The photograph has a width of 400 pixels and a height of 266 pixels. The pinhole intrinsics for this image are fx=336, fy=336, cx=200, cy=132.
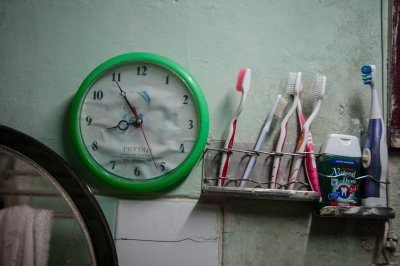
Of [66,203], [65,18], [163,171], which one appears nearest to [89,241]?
[66,203]

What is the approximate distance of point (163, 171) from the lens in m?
0.82

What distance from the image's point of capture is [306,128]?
2.63 feet

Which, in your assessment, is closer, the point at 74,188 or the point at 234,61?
the point at 74,188

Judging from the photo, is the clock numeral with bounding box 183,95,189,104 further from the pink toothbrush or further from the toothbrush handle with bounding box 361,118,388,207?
the toothbrush handle with bounding box 361,118,388,207

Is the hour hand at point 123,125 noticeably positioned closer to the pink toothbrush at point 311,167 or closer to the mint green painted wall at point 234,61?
the mint green painted wall at point 234,61

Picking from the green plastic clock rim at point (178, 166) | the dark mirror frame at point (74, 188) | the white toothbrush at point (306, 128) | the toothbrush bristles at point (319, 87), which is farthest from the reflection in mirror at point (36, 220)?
the toothbrush bristles at point (319, 87)

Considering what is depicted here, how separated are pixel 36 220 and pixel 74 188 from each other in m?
0.11

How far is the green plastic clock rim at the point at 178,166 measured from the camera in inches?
31.5

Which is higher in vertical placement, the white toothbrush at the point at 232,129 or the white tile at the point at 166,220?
the white toothbrush at the point at 232,129

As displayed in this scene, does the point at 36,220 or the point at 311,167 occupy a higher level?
the point at 311,167

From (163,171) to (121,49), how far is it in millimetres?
342

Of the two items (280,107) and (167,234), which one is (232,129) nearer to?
(280,107)

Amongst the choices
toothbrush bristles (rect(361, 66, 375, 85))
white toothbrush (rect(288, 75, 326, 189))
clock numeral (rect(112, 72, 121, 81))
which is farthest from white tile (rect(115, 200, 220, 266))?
toothbrush bristles (rect(361, 66, 375, 85))

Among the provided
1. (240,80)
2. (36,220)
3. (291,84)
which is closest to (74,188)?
(36,220)
